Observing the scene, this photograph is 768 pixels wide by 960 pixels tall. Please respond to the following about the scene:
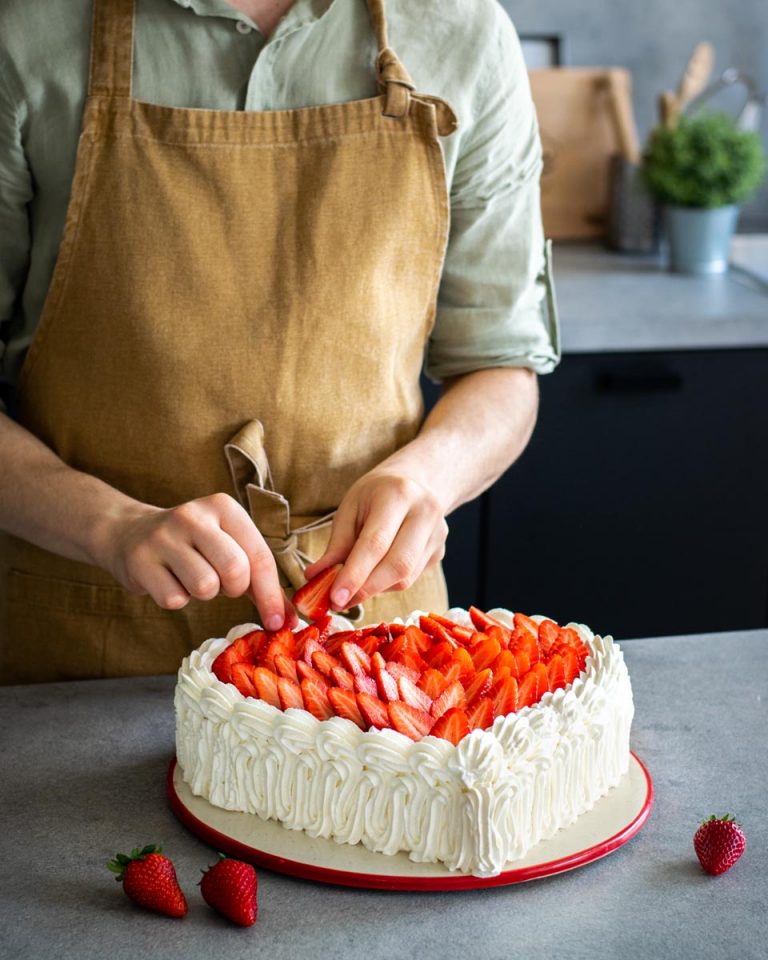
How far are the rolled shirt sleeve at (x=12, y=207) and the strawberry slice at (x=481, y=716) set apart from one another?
2.01ft

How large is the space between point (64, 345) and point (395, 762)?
0.58m

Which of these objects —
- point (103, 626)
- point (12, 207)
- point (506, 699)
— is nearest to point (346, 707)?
point (506, 699)

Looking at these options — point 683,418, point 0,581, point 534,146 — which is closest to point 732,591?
point 683,418

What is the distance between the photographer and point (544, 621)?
1.26 meters

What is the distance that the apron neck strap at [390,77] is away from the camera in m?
1.36

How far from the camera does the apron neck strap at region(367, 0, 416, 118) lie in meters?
1.36

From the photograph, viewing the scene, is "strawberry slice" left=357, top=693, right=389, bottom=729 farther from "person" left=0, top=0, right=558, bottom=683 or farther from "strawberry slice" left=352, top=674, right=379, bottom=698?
"person" left=0, top=0, right=558, bottom=683

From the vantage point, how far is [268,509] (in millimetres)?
1375

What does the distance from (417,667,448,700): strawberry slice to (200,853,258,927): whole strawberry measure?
22 cm

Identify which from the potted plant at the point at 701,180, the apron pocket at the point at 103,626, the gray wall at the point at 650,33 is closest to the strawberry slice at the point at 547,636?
the apron pocket at the point at 103,626

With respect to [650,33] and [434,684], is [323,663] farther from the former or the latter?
[650,33]

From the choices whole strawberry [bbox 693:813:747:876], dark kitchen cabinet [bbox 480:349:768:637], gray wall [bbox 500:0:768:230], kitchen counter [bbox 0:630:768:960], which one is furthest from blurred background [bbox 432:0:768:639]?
whole strawberry [bbox 693:813:747:876]

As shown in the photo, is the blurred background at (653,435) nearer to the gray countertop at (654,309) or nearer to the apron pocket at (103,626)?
the gray countertop at (654,309)

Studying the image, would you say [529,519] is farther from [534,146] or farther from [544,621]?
[544,621]
